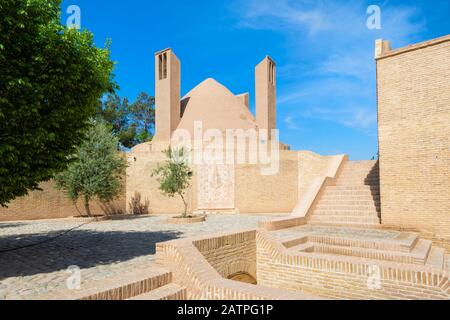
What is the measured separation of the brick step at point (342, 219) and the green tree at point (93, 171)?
33.3ft

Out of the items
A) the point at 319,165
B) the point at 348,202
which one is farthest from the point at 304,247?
the point at 319,165

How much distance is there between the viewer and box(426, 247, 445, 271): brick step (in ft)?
21.6

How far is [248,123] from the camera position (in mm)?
28172

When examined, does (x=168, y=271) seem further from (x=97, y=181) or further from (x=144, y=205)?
(x=144, y=205)

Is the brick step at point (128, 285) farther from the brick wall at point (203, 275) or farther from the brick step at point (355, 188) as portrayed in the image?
the brick step at point (355, 188)

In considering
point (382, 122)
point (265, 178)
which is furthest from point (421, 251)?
point (265, 178)

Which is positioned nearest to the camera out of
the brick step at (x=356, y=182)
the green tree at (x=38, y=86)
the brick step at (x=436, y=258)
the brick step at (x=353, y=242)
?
the green tree at (x=38, y=86)

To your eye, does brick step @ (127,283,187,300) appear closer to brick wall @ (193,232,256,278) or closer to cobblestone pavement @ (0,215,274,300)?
cobblestone pavement @ (0,215,274,300)

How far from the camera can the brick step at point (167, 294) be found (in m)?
4.37

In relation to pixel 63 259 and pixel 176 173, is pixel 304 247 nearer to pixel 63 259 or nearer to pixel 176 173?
pixel 63 259

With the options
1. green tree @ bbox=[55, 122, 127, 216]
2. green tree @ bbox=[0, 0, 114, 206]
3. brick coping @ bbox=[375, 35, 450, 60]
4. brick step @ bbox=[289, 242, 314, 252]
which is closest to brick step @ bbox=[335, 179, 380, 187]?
brick coping @ bbox=[375, 35, 450, 60]

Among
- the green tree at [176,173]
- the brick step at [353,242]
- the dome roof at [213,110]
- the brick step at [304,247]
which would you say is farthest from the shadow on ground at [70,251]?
the dome roof at [213,110]

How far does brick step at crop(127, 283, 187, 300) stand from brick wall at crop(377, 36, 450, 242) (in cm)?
738

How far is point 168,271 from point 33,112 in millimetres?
3872
